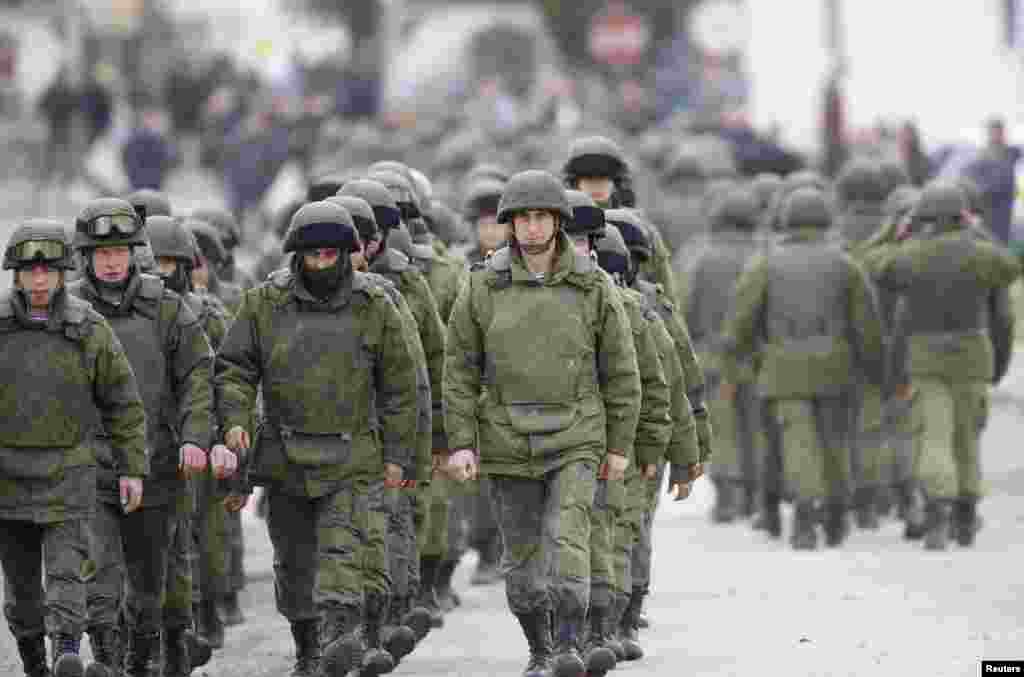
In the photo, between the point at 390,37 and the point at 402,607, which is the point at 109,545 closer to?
the point at 402,607

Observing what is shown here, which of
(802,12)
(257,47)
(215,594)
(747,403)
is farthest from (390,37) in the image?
(215,594)

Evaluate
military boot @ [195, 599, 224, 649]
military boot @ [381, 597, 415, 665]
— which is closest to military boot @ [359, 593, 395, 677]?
military boot @ [381, 597, 415, 665]

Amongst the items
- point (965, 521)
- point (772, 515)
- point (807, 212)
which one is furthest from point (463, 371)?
point (772, 515)

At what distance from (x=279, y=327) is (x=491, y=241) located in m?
3.89

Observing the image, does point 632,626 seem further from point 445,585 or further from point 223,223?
point 223,223

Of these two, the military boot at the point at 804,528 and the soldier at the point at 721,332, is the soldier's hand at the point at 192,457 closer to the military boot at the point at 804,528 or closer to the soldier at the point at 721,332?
the military boot at the point at 804,528

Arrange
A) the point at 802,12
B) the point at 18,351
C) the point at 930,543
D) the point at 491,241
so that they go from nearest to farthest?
the point at 18,351
the point at 491,241
the point at 930,543
the point at 802,12

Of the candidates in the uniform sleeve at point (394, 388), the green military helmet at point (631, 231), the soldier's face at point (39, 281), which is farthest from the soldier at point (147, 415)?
the green military helmet at point (631, 231)

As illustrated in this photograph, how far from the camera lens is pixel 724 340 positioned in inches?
781

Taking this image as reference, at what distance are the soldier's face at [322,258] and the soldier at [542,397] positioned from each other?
510mm

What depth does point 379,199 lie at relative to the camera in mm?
15031

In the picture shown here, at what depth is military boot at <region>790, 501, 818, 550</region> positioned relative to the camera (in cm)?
1945

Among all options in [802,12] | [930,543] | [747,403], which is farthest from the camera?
[802,12]

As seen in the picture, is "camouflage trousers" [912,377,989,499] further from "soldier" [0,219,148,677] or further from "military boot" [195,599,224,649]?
"soldier" [0,219,148,677]
